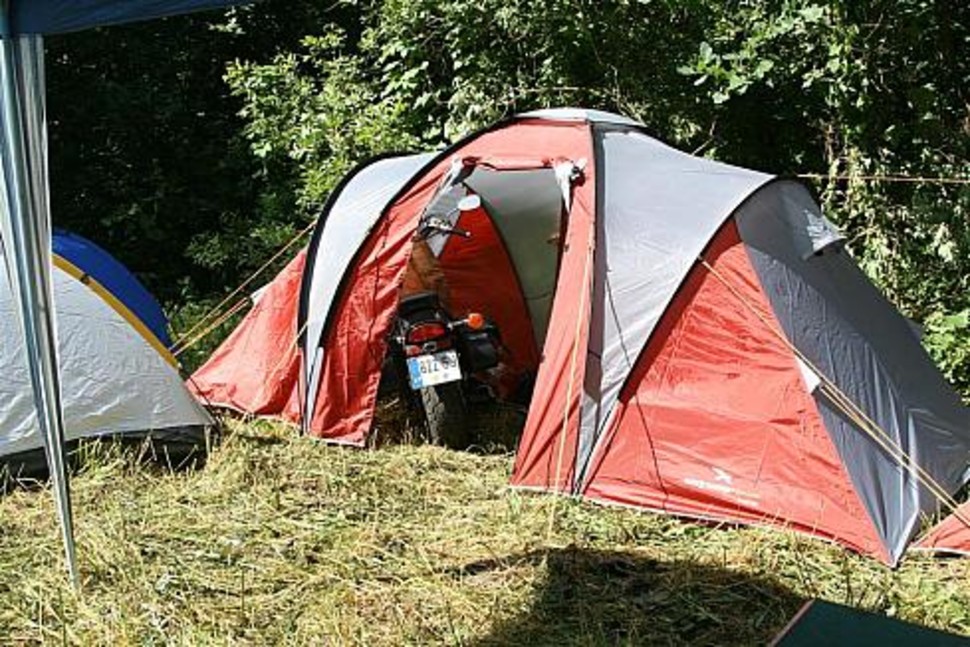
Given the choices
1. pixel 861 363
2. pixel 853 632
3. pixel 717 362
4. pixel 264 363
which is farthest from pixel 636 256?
pixel 853 632

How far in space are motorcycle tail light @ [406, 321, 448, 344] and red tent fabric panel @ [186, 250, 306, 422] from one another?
654 mm

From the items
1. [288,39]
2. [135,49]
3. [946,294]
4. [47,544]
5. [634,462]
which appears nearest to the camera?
[47,544]

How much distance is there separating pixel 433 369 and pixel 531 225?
4.62 ft

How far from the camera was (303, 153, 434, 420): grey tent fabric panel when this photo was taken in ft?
17.3

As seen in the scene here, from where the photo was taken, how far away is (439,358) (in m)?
5.19

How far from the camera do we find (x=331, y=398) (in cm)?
526

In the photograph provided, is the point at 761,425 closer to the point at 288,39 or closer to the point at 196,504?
the point at 196,504

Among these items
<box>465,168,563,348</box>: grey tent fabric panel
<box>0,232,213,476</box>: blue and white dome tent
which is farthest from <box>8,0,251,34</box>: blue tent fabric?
<box>465,168,563,348</box>: grey tent fabric panel

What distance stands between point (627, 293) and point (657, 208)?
0.38 meters

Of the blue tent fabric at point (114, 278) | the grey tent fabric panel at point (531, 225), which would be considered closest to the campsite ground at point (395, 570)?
the grey tent fabric panel at point (531, 225)

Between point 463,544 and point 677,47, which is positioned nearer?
point 463,544

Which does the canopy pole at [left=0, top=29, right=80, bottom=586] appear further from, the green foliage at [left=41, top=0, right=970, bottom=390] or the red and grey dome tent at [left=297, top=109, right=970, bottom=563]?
the green foliage at [left=41, top=0, right=970, bottom=390]

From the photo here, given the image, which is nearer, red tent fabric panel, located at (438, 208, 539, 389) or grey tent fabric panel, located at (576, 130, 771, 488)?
grey tent fabric panel, located at (576, 130, 771, 488)

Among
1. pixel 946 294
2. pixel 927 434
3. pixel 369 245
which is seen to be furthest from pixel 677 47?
pixel 927 434
